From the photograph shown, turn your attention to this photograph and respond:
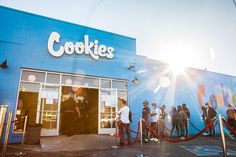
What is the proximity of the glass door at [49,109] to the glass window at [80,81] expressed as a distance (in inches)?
22.4

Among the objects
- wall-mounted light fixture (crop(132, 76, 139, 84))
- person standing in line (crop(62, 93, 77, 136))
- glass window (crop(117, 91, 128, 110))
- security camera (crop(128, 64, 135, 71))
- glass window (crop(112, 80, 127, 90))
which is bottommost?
person standing in line (crop(62, 93, 77, 136))

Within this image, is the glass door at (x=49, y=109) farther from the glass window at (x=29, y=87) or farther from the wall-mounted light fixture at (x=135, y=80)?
the wall-mounted light fixture at (x=135, y=80)

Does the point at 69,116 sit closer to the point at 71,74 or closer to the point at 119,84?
the point at 71,74

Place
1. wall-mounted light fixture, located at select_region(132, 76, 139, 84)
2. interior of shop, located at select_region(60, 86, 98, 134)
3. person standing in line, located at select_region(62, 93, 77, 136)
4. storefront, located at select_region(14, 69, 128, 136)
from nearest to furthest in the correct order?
storefront, located at select_region(14, 69, 128, 136) < person standing in line, located at select_region(62, 93, 77, 136) < interior of shop, located at select_region(60, 86, 98, 134) < wall-mounted light fixture, located at select_region(132, 76, 139, 84)

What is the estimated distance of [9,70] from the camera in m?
7.03

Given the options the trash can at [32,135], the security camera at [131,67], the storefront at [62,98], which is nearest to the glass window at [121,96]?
the storefront at [62,98]

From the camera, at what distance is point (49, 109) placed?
7.78 metres

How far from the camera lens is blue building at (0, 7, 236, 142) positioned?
7332mm

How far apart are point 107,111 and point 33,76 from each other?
13.7 ft

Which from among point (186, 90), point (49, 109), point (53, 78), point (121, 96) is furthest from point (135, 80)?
point (49, 109)

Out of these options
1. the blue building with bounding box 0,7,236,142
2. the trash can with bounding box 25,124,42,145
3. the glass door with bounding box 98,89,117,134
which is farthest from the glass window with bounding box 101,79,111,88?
the trash can with bounding box 25,124,42,145

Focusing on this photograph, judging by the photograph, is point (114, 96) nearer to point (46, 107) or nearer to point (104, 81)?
point (104, 81)

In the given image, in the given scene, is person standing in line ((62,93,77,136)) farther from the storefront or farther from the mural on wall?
the mural on wall

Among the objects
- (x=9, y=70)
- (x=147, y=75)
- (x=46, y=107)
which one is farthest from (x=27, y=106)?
(x=147, y=75)
